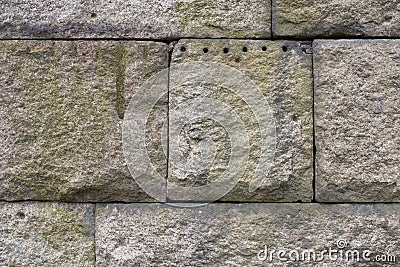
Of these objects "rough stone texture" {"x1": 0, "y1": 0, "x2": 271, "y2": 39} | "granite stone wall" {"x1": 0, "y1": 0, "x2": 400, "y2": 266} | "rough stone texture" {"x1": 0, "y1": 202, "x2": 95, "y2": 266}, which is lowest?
"rough stone texture" {"x1": 0, "y1": 202, "x2": 95, "y2": 266}

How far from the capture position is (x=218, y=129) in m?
1.74

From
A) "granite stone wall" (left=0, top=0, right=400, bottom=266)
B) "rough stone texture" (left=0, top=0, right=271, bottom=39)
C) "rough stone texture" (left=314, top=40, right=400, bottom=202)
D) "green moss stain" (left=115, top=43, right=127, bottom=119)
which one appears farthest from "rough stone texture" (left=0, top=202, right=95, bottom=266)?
"rough stone texture" (left=314, top=40, right=400, bottom=202)

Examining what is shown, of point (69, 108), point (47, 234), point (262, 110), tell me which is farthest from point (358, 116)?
point (47, 234)

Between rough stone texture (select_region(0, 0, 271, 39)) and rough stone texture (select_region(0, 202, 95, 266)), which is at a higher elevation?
rough stone texture (select_region(0, 0, 271, 39))

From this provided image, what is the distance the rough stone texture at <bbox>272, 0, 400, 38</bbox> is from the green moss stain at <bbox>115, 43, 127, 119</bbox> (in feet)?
1.91

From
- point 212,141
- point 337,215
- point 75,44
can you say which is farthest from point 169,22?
point 337,215

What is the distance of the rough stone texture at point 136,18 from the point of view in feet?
5.79

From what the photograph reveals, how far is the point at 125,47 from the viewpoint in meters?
1.76

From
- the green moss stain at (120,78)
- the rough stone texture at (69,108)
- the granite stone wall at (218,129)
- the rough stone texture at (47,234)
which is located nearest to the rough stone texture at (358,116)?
the granite stone wall at (218,129)

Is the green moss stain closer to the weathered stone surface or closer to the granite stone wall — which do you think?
the granite stone wall

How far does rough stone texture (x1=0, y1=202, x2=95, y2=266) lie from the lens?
5.84 ft

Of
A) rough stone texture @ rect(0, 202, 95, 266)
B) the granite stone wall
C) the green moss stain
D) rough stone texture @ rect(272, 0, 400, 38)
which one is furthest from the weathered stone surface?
rough stone texture @ rect(272, 0, 400, 38)

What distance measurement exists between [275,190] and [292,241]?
20 cm

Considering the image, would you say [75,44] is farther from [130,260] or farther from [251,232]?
[251,232]
